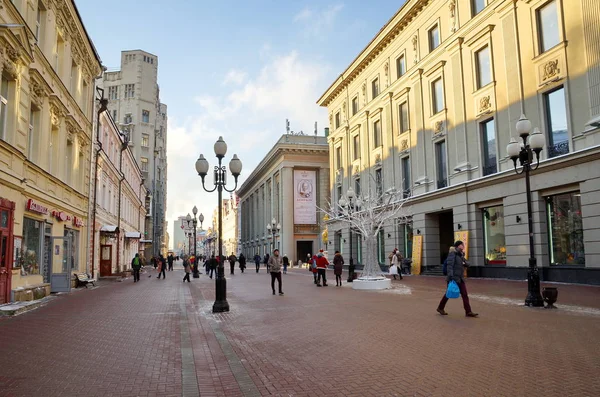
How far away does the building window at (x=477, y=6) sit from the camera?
983 inches

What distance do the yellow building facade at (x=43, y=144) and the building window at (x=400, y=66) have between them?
Answer: 20654mm

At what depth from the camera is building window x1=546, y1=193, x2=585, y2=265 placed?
18.5 m

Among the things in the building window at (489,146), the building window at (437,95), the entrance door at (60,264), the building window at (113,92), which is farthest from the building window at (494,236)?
the building window at (113,92)

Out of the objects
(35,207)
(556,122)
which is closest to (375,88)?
(556,122)

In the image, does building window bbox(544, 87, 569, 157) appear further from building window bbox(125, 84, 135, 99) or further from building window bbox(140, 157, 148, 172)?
building window bbox(125, 84, 135, 99)

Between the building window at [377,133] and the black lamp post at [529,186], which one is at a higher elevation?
the building window at [377,133]

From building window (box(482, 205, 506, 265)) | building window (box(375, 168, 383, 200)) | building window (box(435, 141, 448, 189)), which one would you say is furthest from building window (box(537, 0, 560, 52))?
building window (box(375, 168, 383, 200))

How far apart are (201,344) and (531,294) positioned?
901cm

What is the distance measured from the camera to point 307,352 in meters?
7.22

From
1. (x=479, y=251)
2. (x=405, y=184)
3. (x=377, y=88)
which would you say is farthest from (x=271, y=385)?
(x=377, y=88)

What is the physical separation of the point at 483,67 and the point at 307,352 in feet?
72.9

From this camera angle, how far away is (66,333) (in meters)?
9.11

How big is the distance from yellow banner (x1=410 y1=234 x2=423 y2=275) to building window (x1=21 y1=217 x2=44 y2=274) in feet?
69.8

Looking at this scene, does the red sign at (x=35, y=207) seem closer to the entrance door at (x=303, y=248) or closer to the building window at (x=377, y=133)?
the building window at (x=377, y=133)
